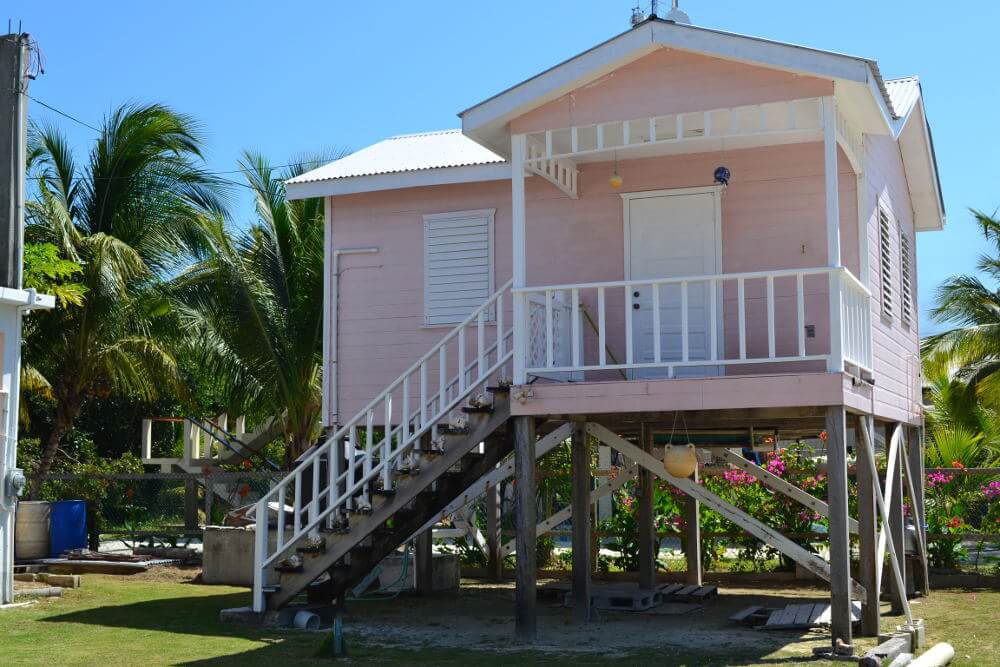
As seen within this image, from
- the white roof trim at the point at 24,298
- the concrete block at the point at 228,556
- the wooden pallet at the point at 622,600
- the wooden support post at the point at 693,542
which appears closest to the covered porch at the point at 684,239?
the wooden pallet at the point at 622,600

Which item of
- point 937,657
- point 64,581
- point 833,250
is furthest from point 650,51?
point 64,581

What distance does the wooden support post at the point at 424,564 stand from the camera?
49.2 feet

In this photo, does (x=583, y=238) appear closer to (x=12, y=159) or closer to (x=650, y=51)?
(x=650, y=51)

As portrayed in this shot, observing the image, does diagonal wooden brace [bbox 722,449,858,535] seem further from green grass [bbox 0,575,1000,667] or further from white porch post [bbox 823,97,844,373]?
white porch post [bbox 823,97,844,373]

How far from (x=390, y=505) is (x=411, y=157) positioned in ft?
17.2

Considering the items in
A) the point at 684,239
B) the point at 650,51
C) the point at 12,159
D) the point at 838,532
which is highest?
the point at 650,51

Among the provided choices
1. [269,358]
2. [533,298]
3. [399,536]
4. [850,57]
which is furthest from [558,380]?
[269,358]

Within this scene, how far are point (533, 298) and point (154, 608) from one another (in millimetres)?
5375

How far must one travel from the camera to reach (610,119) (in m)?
11.1

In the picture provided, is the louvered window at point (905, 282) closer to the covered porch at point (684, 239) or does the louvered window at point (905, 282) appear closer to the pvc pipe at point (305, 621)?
the covered porch at point (684, 239)

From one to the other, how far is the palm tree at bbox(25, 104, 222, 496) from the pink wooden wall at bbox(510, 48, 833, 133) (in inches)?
430

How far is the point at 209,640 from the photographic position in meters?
10.7

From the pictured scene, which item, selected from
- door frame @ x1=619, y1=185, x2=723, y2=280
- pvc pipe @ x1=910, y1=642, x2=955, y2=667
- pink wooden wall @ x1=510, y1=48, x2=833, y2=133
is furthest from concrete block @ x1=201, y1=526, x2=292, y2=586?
pvc pipe @ x1=910, y1=642, x2=955, y2=667

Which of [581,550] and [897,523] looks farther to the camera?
[897,523]
